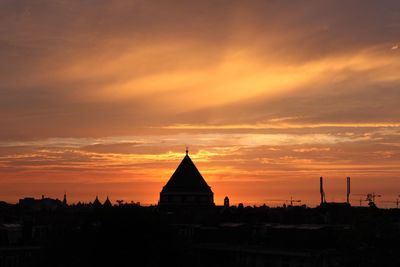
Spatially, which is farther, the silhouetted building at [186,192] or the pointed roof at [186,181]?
the pointed roof at [186,181]

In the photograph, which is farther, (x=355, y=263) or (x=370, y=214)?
(x=370, y=214)

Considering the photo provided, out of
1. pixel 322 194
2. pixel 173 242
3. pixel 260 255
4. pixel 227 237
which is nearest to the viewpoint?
pixel 173 242

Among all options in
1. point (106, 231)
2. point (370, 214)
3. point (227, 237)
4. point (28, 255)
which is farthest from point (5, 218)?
point (370, 214)

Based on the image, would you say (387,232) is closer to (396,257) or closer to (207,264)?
(396,257)

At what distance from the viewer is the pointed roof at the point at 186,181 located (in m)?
133

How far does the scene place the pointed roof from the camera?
5231 inches

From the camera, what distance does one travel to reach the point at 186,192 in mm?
132250

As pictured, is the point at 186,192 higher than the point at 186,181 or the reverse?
the reverse

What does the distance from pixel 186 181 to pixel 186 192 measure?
2.62 m

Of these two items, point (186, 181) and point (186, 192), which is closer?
point (186, 192)

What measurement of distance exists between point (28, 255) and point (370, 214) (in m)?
56.1

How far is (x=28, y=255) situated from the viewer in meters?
96.1

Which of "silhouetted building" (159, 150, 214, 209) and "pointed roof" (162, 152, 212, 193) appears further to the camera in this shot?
"pointed roof" (162, 152, 212, 193)

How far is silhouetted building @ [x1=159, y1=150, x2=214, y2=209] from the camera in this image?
132 meters
